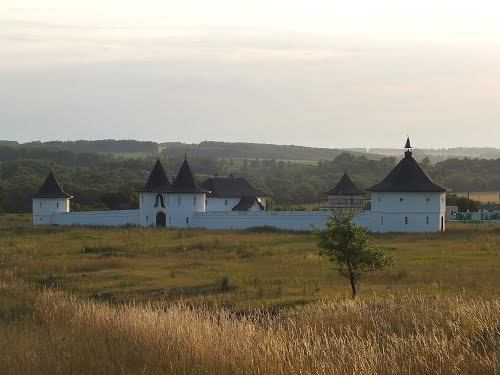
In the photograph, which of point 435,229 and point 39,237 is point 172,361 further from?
point 435,229

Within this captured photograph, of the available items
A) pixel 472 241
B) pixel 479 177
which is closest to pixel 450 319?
pixel 472 241

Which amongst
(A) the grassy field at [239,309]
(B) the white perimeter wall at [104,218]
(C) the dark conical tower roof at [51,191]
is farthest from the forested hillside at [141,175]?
(A) the grassy field at [239,309]

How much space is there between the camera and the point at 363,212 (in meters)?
51.7

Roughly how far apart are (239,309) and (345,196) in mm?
47431

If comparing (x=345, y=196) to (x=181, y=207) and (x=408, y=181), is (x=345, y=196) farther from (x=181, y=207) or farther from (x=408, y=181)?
(x=408, y=181)

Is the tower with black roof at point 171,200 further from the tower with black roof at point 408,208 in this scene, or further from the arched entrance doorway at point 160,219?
the tower with black roof at point 408,208

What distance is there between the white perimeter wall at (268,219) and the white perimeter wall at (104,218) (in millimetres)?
5540

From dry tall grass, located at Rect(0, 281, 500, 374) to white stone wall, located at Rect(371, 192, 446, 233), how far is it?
36.3 metres

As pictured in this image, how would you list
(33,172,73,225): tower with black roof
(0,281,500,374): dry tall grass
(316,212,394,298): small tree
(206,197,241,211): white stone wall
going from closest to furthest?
(0,281,500,374): dry tall grass < (316,212,394,298): small tree < (33,172,73,225): tower with black roof < (206,197,241,211): white stone wall

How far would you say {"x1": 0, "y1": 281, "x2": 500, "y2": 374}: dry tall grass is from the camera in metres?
9.65

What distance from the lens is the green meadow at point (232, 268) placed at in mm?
21062

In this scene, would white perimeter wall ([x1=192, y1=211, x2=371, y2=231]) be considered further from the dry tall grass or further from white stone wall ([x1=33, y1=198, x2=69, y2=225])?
the dry tall grass

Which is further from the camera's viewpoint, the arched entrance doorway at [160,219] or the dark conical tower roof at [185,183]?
the arched entrance doorway at [160,219]

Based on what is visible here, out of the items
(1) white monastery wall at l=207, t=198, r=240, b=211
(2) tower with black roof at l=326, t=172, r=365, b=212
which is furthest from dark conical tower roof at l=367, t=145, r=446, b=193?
(1) white monastery wall at l=207, t=198, r=240, b=211
